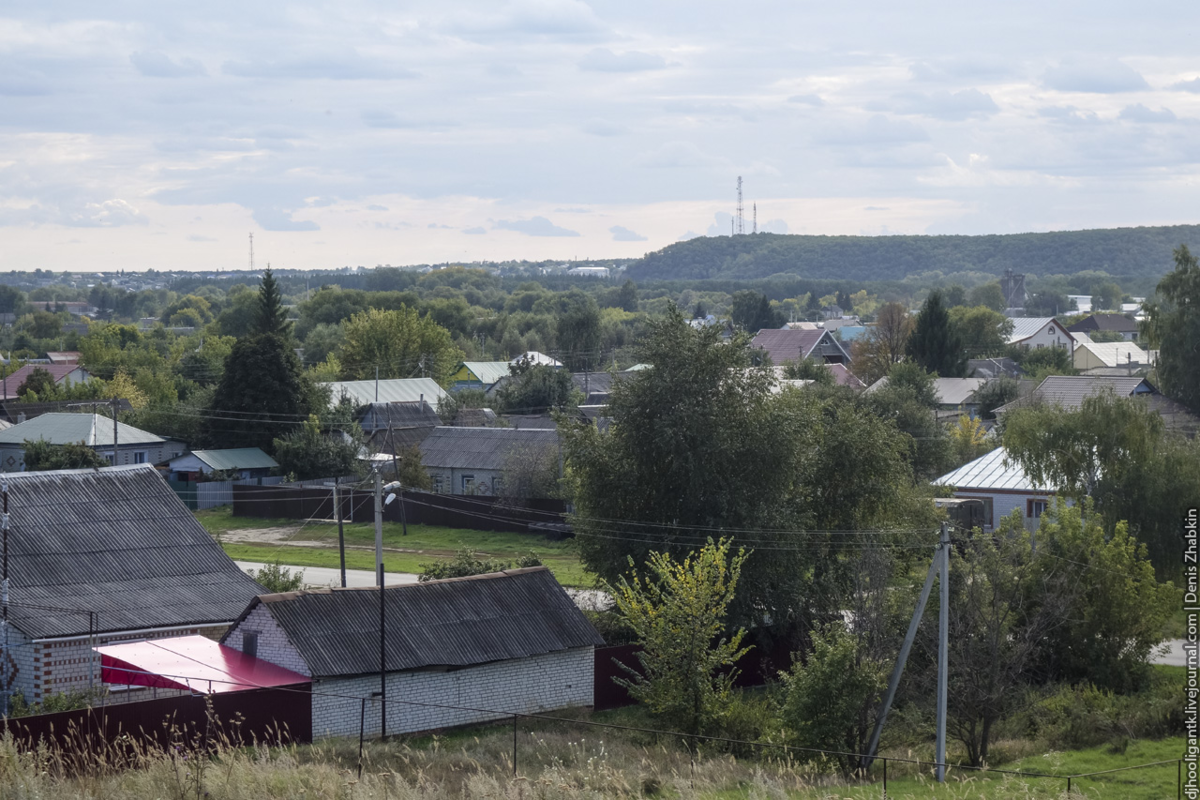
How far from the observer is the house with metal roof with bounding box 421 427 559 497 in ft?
176

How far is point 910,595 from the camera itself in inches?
922

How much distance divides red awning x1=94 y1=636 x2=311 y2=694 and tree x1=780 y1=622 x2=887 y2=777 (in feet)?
29.2

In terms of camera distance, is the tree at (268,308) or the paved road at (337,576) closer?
the paved road at (337,576)

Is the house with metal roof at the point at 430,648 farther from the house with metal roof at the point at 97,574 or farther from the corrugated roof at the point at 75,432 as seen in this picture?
the corrugated roof at the point at 75,432

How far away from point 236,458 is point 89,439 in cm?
770

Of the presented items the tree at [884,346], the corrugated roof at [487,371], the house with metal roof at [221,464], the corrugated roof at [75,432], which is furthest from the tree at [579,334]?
the house with metal roof at [221,464]

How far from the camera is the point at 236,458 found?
58.3 meters

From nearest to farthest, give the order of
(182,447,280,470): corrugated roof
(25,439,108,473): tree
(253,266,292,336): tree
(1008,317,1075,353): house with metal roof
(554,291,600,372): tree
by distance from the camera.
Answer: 1. (25,439,108,473): tree
2. (182,447,280,470): corrugated roof
3. (253,266,292,336): tree
4. (554,291,600,372): tree
5. (1008,317,1075,353): house with metal roof

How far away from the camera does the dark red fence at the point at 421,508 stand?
48.8 meters

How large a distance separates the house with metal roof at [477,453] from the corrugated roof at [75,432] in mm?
15334

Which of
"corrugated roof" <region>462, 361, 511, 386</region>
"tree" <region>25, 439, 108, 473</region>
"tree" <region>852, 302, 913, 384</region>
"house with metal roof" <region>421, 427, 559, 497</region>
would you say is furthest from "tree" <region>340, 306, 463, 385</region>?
"tree" <region>25, 439, 108, 473</region>

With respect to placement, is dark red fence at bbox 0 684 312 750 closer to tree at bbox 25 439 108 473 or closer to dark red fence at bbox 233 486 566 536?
dark red fence at bbox 233 486 566 536

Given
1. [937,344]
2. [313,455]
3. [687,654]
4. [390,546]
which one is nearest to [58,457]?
[313,455]

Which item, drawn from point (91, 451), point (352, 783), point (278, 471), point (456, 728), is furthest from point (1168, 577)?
point (91, 451)
